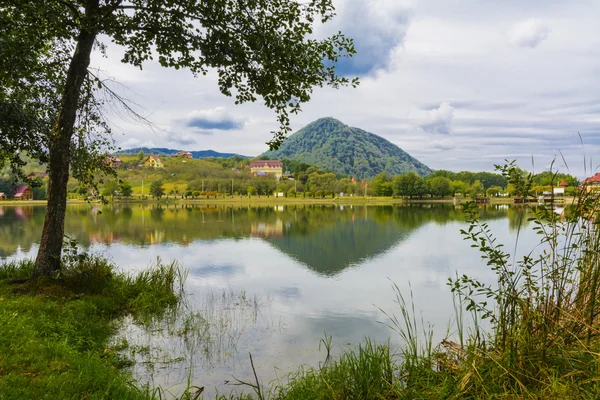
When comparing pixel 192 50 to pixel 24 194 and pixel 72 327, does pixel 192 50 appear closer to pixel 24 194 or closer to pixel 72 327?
pixel 72 327

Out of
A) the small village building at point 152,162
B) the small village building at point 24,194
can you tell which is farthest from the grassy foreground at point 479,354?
the small village building at point 152,162

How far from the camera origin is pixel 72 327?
272 inches

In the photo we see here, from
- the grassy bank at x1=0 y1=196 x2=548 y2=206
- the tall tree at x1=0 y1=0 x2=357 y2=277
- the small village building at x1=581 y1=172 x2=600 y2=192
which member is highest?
the tall tree at x1=0 y1=0 x2=357 y2=277

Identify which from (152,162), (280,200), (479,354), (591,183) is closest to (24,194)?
(280,200)

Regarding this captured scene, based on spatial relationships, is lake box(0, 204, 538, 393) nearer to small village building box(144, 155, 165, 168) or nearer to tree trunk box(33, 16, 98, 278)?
tree trunk box(33, 16, 98, 278)

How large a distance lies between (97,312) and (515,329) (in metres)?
A: 8.05

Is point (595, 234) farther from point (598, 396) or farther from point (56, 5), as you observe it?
point (56, 5)

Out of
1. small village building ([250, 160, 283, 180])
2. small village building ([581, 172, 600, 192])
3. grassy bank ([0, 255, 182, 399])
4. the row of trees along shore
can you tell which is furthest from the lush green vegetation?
small village building ([250, 160, 283, 180])

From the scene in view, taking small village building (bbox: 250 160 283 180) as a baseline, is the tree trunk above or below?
below

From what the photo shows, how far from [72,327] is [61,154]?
367 centimetres

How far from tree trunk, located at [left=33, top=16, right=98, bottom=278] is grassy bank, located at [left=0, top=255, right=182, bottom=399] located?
2.11 ft

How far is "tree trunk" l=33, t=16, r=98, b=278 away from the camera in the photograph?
8.21 meters

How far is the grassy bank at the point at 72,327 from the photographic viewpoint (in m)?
4.54

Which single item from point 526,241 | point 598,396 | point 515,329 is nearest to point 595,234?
point 515,329
